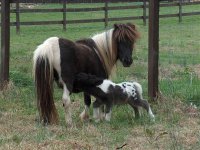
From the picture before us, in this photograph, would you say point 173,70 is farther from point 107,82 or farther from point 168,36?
point 168,36

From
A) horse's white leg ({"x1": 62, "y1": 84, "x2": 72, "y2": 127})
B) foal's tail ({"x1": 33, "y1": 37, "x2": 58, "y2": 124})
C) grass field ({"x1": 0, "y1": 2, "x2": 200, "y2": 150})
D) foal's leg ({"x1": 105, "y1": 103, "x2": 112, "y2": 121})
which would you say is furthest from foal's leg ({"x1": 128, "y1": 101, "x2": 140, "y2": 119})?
foal's tail ({"x1": 33, "y1": 37, "x2": 58, "y2": 124})

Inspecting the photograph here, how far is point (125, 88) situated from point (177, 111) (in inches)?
40.6

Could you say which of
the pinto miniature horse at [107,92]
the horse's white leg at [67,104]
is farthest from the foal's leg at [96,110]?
the horse's white leg at [67,104]

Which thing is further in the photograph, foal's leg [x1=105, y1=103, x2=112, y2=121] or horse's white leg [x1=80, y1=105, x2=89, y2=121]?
horse's white leg [x1=80, y1=105, x2=89, y2=121]

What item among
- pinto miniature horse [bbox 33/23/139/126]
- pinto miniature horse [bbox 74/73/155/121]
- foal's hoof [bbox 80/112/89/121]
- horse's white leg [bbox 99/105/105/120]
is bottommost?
foal's hoof [bbox 80/112/89/121]

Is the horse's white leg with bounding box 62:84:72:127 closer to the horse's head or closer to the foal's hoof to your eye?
the foal's hoof

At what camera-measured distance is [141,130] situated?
6.77 m

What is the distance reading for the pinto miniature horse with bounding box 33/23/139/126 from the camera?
7.00 metres

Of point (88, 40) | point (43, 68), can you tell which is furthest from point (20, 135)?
point (88, 40)

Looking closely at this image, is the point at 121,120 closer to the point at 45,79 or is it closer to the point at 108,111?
the point at 108,111

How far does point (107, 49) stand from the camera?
315 inches

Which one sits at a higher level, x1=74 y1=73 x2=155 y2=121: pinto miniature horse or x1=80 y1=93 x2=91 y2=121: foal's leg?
x1=74 y1=73 x2=155 y2=121: pinto miniature horse

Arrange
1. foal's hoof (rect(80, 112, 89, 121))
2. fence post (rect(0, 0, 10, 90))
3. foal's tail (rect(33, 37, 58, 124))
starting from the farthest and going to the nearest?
fence post (rect(0, 0, 10, 90)) < foal's hoof (rect(80, 112, 89, 121)) < foal's tail (rect(33, 37, 58, 124))

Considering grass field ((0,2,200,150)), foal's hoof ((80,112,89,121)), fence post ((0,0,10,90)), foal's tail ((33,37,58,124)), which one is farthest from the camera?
fence post ((0,0,10,90))
